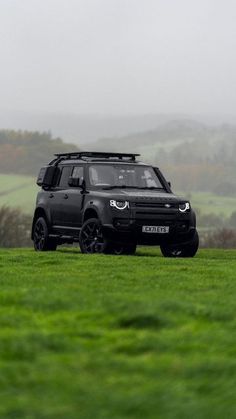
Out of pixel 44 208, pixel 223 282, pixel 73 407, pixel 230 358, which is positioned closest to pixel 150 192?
pixel 44 208

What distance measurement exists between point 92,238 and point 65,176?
2379mm

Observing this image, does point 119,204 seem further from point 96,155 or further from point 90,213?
point 96,155

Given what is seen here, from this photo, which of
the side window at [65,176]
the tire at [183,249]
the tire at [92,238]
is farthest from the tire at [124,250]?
the side window at [65,176]

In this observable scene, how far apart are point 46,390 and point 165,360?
42.8 inches

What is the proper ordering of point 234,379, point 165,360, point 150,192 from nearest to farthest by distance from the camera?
point 234,379
point 165,360
point 150,192

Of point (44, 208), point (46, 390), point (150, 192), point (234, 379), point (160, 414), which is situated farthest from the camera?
point (44, 208)

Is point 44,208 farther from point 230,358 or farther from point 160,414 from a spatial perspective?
point 160,414

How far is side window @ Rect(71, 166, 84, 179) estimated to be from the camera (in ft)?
60.8

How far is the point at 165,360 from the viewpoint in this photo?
19.1 ft

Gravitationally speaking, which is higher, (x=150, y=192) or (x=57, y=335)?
(x=150, y=192)

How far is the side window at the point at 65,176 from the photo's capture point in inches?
753

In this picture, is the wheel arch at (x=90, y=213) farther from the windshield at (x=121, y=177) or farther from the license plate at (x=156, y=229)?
the license plate at (x=156, y=229)

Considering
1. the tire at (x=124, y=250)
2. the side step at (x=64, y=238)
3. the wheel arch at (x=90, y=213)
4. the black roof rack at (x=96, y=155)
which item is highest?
the black roof rack at (x=96, y=155)

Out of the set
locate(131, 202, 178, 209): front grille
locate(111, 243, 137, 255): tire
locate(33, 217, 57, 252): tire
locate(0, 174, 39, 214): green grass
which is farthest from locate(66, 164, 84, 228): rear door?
locate(0, 174, 39, 214): green grass
